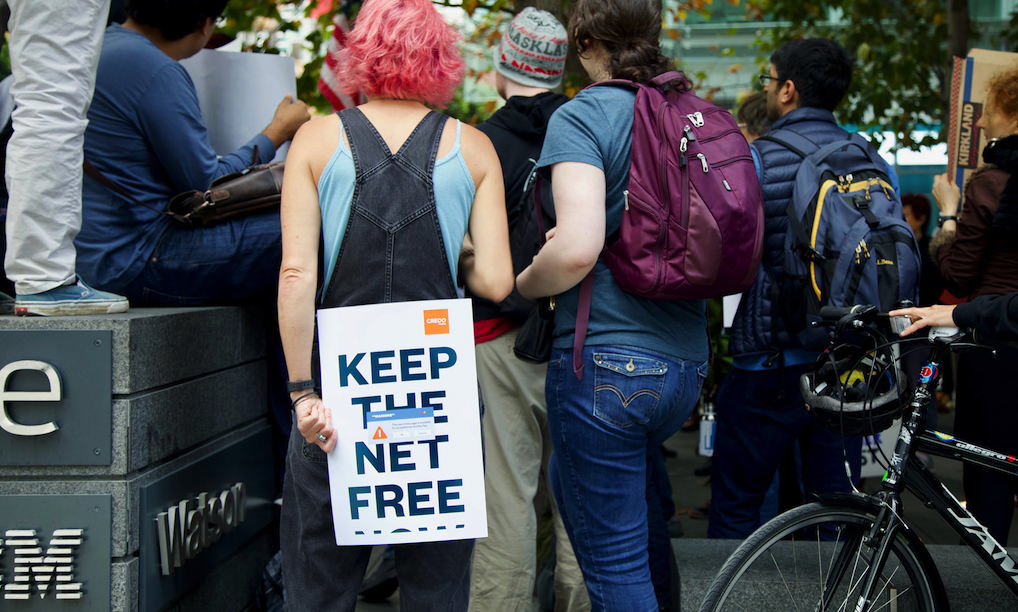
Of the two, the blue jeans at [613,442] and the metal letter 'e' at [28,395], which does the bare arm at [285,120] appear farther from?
the blue jeans at [613,442]

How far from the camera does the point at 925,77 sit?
966 cm

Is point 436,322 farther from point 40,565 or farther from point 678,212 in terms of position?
point 40,565

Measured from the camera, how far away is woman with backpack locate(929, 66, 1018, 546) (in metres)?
3.29

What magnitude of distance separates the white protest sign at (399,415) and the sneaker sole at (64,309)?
37.1 inches

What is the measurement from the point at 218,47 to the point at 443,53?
7.03 feet

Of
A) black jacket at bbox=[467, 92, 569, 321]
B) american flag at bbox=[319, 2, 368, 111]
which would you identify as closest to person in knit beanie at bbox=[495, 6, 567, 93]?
black jacket at bbox=[467, 92, 569, 321]

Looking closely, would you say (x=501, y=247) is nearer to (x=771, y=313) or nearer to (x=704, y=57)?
(x=771, y=313)

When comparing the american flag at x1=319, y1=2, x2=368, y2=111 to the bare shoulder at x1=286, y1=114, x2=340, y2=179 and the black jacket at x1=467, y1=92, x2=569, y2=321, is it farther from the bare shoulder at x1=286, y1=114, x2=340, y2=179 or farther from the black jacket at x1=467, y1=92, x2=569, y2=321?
the bare shoulder at x1=286, y1=114, x2=340, y2=179

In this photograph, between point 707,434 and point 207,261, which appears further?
point 707,434

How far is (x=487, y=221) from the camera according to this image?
93.3 inches

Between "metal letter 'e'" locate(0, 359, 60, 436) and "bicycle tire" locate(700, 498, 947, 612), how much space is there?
1934 millimetres

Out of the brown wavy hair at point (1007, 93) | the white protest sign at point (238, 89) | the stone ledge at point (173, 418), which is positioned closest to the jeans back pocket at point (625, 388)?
the stone ledge at point (173, 418)

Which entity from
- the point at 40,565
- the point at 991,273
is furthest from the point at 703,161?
the point at 40,565

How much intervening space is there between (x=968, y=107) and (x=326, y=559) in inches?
148
